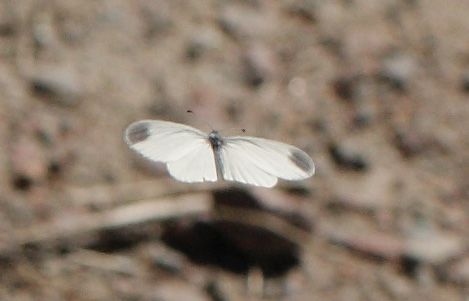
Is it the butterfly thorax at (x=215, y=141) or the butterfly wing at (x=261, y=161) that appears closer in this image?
the butterfly wing at (x=261, y=161)

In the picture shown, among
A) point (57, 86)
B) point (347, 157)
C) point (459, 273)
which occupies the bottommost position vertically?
point (459, 273)

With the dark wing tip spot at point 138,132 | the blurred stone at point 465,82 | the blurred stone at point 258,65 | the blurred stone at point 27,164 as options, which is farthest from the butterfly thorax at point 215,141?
the blurred stone at point 465,82

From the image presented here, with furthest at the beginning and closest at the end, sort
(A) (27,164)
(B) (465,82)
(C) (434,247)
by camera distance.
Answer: (B) (465,82)
(C) (434,247)
(A) (27,164)

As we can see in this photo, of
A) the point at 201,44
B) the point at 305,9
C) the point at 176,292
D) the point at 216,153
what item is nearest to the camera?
the point at 216,153

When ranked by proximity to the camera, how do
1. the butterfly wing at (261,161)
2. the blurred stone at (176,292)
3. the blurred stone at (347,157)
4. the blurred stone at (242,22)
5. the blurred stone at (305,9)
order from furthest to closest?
the blurred stone at (305,9)
the blurred stone at (242,22)
the blurred stone at (347,157)
the blurred stone at (176,292)
the butterfly wing at (261,161)

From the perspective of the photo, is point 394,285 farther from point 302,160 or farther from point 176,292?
point 302,160

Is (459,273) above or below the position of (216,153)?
above

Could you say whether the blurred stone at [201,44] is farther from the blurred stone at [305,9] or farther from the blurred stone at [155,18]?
the blurred stone at [305,9]

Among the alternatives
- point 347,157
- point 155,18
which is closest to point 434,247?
point 347,157
